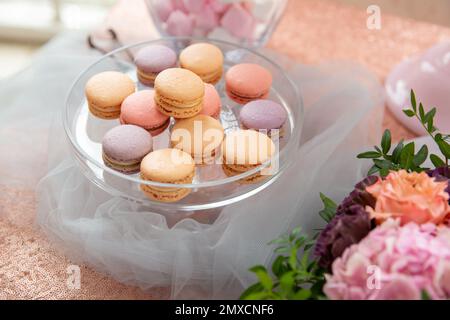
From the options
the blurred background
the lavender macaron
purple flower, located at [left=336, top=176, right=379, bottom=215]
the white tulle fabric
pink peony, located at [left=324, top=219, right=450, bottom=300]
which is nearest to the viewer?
pink peony, located at [left=324, top=219, right=450, bottom=300]

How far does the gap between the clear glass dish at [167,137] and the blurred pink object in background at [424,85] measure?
19cm

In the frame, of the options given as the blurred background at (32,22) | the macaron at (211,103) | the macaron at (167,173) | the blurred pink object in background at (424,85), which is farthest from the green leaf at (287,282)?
the blurred background at (32,22)

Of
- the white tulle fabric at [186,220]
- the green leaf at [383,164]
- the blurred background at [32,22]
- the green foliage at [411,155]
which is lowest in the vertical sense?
the blurred background at [32,22]

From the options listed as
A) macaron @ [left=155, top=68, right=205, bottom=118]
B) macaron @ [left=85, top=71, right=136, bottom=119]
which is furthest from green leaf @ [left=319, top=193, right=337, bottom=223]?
macaron @ [left=85, top=71, right=136, bottom=119]

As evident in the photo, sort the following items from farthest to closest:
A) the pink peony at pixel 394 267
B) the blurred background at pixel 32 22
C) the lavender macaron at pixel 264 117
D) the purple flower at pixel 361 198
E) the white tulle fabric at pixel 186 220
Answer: the blurred background at pixel 32 22 < the lavender macaron at pixel 264 117 < the white tulle fabric at pixel 186 220 < the purple flower at pixel 361 198 < the pink peony at pixel 394 267

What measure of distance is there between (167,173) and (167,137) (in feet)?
0.36

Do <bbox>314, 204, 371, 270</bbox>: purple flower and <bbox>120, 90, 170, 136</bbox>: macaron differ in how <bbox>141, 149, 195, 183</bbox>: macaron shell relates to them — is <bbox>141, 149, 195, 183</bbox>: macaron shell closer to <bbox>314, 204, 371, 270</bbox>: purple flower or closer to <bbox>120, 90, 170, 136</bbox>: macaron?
<bbox>120, 90, 170, 136</bbox>: macaron

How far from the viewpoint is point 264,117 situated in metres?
0.82

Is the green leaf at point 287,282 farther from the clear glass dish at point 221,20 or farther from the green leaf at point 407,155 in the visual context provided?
the clear glass dish at point 221,20

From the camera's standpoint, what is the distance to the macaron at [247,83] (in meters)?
0.86

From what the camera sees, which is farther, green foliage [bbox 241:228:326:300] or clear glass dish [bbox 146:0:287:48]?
clear glass dish [bbox 146:0:287:48]

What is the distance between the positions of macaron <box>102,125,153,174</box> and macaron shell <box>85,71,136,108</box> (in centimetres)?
6

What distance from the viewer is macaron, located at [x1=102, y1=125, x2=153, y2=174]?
763mm

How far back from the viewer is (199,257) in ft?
2.35
